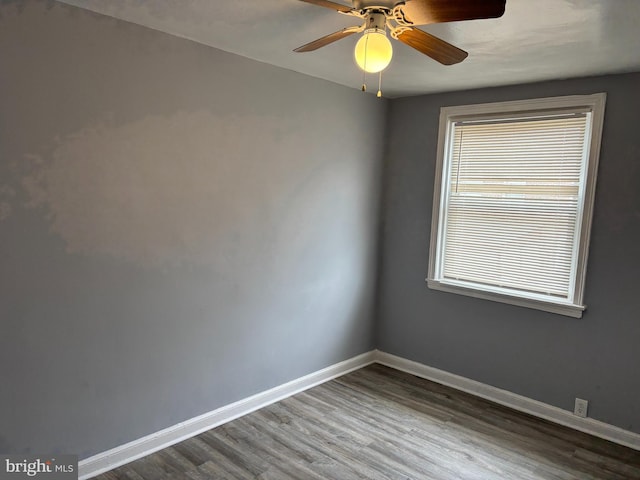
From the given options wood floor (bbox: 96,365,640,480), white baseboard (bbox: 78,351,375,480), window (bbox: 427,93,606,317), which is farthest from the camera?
window (bbox: 427,93,606,317)

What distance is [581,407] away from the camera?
3.17 meters

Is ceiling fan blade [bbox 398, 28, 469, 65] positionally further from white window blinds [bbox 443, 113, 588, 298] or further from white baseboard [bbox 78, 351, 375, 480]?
white baseboard [bbox 78, 351, 375, 480]

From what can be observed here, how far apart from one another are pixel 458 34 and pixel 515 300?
2005mm

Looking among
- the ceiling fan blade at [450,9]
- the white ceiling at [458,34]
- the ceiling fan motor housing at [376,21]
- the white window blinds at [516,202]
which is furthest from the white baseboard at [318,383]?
the ceiling fan blade at [450,9]

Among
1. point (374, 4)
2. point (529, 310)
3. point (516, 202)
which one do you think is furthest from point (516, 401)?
point (374, 4)

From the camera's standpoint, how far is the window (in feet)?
10.3

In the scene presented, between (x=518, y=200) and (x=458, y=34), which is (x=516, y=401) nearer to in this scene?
(x=518, y=200)

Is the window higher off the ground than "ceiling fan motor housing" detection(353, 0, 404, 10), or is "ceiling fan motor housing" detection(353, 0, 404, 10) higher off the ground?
"ceiling fan motor housing" detection(353, 0, 404, 10)

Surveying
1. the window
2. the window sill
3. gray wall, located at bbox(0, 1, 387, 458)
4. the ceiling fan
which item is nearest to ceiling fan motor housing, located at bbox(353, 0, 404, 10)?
the ceiling fan

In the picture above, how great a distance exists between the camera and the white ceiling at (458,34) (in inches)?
81.2

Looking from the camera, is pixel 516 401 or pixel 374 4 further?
pixel 516 401

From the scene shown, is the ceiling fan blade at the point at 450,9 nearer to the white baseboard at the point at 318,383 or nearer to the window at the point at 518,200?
the window at the point at 518,200

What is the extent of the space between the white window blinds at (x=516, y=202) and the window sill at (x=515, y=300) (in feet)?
0.31

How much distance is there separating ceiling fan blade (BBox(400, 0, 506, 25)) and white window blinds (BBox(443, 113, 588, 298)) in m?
1.92
